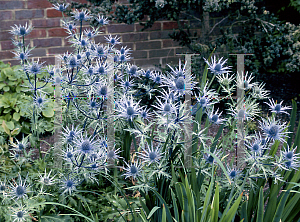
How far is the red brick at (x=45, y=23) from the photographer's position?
12.5ft

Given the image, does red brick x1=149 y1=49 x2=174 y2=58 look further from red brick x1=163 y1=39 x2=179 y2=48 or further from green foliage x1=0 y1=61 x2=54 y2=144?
green foliage x1=0 y1=61 x2=54 y2=144

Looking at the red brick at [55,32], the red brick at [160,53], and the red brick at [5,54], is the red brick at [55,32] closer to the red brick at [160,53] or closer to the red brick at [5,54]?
the red brick at [5,54]

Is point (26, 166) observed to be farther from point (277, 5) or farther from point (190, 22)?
point (277, 5)

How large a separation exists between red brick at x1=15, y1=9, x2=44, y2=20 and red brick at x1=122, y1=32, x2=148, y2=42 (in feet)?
3.72

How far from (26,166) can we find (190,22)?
3227 mm

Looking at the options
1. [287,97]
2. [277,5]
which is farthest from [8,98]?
[277,5]

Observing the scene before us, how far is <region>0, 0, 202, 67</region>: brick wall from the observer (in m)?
3.71

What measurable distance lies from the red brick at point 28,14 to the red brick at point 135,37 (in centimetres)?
113

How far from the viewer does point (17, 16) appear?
372 centimetres

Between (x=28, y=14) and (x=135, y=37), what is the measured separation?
4.74ft

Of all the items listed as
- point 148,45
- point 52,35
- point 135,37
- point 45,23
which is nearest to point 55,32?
point 52,35

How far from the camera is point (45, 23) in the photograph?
384 cm

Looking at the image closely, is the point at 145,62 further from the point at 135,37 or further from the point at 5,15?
the point at 5,15

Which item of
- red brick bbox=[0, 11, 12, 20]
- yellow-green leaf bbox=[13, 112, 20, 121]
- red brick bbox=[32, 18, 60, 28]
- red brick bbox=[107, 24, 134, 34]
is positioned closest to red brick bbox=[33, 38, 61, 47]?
red brick bbox=[32, 18, 60, 28]
